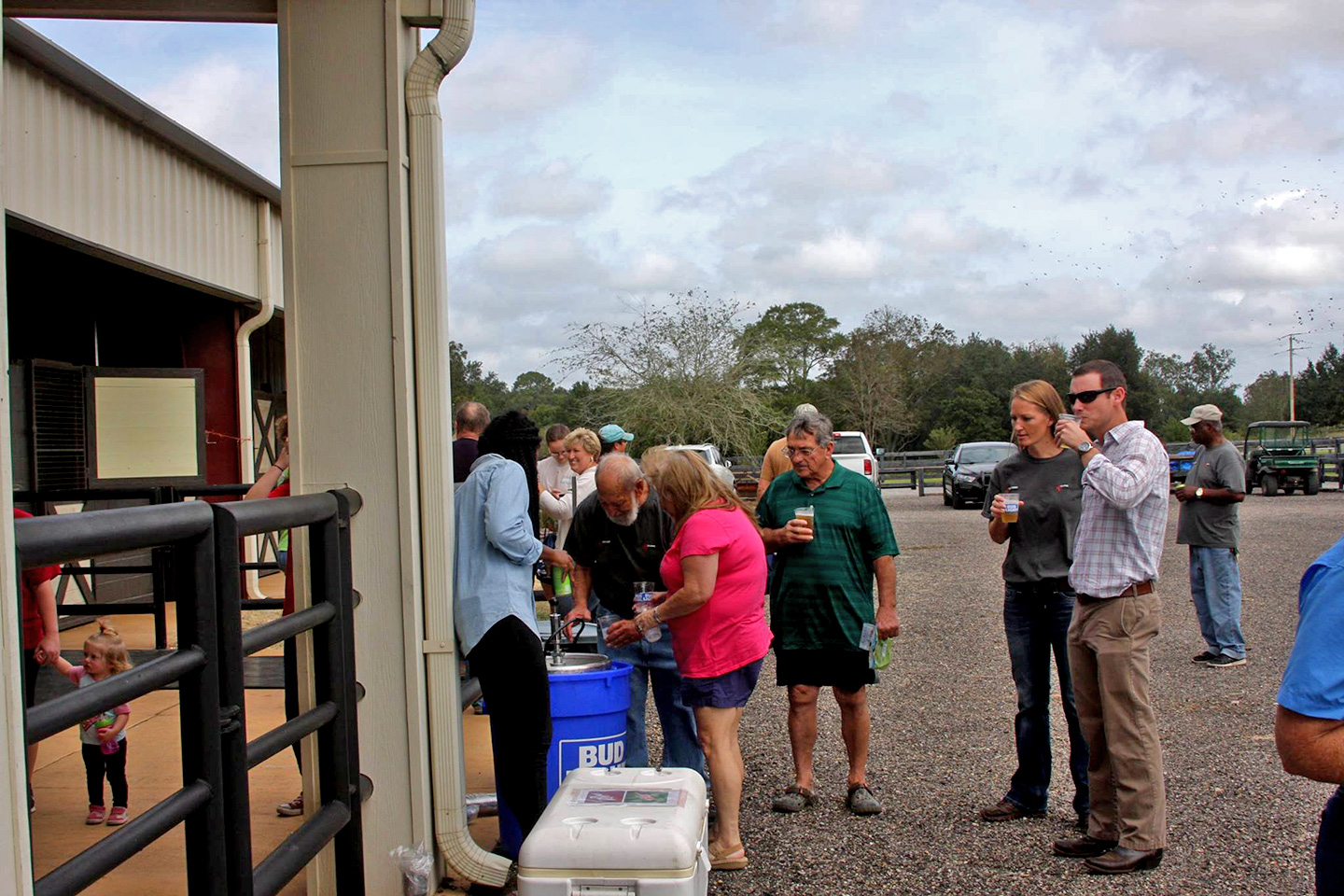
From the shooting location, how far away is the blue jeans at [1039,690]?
5.04 m

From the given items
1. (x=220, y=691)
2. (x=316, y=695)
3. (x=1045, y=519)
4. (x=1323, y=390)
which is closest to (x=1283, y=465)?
(x=1045, y=519)

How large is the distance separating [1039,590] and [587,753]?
2113 millimetres

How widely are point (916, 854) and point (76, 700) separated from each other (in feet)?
11.7

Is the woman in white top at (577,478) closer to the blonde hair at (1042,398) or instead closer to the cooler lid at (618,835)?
the blonde hair at (1042,398)

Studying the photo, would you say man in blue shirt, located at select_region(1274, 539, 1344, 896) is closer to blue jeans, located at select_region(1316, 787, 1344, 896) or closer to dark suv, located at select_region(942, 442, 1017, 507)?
blue jeans, located at select_region(1316, 787, 1344, 896)

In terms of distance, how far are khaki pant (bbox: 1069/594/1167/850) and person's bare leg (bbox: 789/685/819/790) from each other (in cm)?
129

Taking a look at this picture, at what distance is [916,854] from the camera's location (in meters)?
4.72

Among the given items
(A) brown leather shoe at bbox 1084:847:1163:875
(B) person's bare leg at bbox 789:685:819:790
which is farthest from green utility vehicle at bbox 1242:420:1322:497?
(A) brown leather shoe at bbox 1084:847:1163:875

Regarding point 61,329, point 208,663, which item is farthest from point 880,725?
point 61,329

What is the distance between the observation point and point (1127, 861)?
4.42 meters

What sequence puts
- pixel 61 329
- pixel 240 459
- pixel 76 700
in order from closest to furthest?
pixel 76 700 → pixel 61 329 → pixel 240 459

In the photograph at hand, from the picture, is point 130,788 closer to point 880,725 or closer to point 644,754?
point 644,754

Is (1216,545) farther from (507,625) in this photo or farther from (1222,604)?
(507,625)

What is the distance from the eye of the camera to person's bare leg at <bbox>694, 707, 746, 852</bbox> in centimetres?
470
